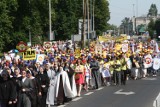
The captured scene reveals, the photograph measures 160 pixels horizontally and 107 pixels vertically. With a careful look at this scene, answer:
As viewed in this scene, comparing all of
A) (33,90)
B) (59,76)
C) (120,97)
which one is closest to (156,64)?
(120,97)

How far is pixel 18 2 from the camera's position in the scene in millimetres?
52656

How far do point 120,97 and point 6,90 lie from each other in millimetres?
7547

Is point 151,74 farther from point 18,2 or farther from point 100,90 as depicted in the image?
point 18,2

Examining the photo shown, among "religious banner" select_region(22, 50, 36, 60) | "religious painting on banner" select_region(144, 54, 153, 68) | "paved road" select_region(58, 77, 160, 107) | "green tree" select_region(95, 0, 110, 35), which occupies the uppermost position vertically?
"green tree" select_region(95, 0, 110, 35)

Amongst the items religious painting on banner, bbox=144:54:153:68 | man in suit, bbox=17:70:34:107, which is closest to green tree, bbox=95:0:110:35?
religious painting on banner, bbox=144:54:153:68

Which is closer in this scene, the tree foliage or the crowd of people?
the crowd of people

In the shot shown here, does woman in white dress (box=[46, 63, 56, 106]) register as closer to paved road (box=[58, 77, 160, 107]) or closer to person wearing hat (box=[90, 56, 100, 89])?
paved road (box=[58, 77, 160, 107])

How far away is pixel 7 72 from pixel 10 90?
49cm

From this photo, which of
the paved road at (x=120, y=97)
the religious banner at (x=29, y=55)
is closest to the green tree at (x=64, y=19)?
the paved road at (x=120, y=97)

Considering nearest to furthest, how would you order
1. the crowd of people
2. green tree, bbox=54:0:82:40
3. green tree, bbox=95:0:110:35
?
the crowd of people
green tree, bbox=54:0:82:40
green tree, bbox=95:0:110:35

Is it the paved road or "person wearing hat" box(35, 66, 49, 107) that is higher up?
"person wearing hat" box(35, 66, 49, 107)

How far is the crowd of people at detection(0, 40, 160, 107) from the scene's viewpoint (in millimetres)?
14211

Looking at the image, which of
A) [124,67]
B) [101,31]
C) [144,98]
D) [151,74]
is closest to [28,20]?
[151,74]

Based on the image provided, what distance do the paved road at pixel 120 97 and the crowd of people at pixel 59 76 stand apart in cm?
49
